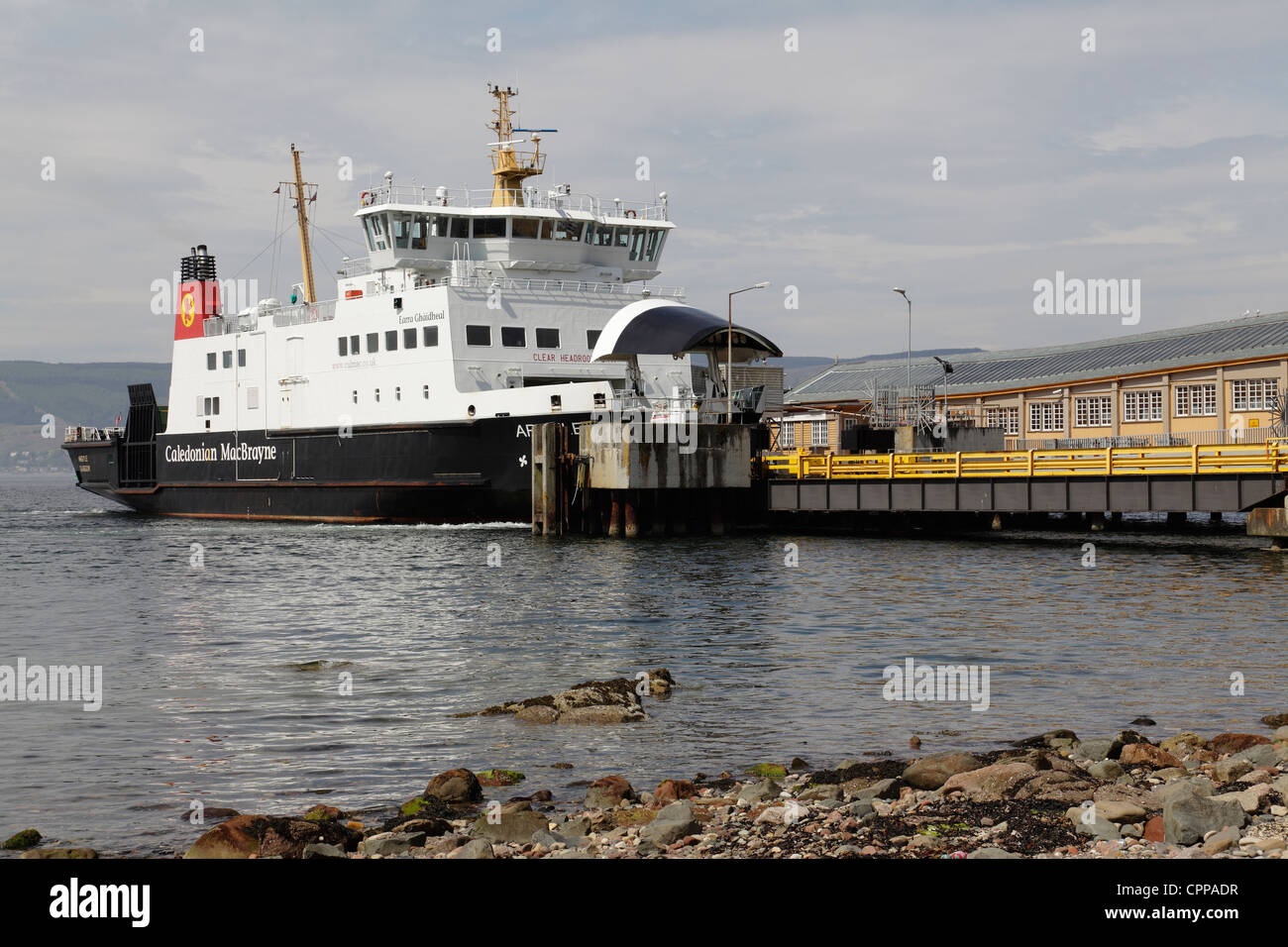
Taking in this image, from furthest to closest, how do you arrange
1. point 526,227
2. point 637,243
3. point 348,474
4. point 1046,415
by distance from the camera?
point 1046,415, point 637,243, point 526,227, point 348,474

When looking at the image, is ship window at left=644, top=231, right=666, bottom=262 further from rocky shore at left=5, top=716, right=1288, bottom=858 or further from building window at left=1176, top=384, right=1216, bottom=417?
rocky shore at left=5, top=716, right=1288, bottom=858

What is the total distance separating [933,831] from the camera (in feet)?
34.4

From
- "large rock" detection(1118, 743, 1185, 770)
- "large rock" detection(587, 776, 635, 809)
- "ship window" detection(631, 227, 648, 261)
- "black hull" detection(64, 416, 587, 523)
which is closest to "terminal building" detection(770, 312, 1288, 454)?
"ship window" detection(631, 227, 648, 261)

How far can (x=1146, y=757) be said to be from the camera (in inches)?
518

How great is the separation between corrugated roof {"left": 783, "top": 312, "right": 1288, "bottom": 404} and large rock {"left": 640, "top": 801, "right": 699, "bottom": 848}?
51.6 meters

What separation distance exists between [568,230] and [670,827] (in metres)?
42.3

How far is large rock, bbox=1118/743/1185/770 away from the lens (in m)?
13.1

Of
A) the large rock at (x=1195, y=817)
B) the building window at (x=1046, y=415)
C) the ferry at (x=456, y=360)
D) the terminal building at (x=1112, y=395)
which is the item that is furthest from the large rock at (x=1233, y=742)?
the building window at (x=1046, y=415)

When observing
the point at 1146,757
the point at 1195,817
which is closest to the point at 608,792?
the point at 1195,817

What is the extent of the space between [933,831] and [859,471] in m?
35.9

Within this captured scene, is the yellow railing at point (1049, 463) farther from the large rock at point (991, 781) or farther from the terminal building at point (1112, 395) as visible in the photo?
the large rock at point (991, 781)

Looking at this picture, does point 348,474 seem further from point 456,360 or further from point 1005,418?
point 1005,418

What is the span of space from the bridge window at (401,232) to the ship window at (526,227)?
4102 millimetres
